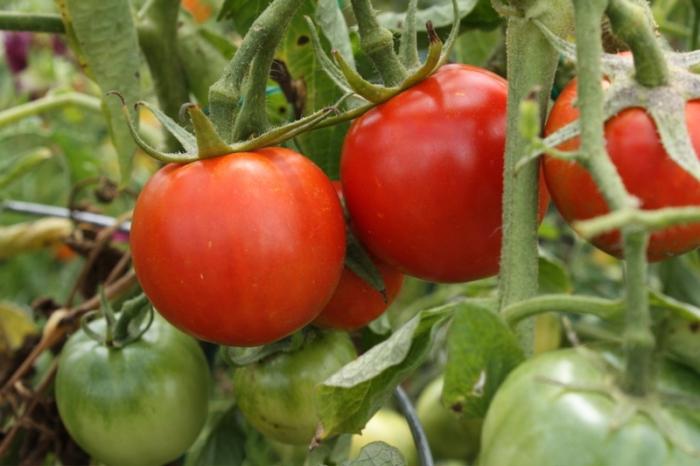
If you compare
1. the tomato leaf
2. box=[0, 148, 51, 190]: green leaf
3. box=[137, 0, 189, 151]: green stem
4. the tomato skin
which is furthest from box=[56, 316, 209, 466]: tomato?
box=[0, 148, 51, 190]: green leaf

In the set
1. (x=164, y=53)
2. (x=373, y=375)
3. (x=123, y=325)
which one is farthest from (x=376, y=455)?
(x=164, y=53)

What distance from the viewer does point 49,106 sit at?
128cm

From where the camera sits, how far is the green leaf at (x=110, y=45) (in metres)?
0.86

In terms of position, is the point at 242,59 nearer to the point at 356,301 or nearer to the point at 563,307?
the point at 356,301

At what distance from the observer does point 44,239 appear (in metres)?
1.32

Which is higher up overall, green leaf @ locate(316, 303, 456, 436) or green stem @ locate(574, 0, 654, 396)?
green stem @ locate(574, 0, 654, 396)

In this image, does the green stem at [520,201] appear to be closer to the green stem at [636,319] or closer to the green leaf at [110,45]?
the green stem at [636,319]

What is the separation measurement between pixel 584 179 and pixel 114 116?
51cm

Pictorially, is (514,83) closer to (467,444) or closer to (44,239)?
(467,444)

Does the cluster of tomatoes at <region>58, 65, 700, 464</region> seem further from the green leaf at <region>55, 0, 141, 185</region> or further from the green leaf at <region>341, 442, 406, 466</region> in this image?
the green leaf at <region>55, 0, 141, 185</region>

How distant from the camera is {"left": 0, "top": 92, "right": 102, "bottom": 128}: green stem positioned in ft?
4.09

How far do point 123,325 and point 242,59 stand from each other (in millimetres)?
322

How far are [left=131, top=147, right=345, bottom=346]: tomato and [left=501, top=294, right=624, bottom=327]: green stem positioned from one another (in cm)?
17

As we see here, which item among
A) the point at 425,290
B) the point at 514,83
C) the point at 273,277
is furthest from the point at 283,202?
the point at 425,290
